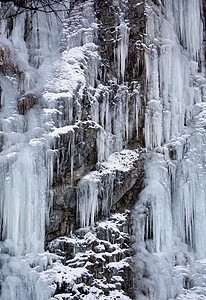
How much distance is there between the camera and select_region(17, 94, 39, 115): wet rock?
8.19 metres

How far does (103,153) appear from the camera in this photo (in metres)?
8.86

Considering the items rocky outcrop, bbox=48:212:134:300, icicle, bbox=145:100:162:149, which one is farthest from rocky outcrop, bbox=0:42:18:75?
rocky outcrop, bbox=48:212:134:300

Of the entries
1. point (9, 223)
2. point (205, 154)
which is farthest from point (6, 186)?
point (205, 154)

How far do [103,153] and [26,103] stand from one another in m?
2.22

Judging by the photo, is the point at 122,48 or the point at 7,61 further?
the point at 122,48

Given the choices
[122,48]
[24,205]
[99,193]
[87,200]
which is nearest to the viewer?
[24,205]

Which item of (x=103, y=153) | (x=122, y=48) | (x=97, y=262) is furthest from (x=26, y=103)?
(x=97, y=262)

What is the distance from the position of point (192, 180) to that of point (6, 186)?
490cm

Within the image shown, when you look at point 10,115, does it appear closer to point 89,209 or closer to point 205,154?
point 89,209

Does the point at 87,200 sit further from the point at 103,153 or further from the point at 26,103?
the point at 26,103

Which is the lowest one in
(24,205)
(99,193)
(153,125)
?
(24,205)

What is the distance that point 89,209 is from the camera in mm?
8070

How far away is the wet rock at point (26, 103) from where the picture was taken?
8188 mm

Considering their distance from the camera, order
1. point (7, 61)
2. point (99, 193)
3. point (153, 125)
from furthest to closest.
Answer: point (153, 125)
point (7, 61)
point (99, 193)
